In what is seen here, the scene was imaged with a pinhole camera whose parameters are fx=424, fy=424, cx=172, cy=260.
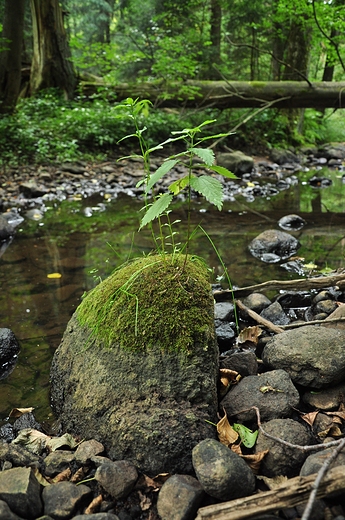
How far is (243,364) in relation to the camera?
7.98ft

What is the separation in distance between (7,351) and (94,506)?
1627 millimetres

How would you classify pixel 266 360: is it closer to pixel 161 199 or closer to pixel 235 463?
pixel 235 463

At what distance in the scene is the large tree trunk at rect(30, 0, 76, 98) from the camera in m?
11.8

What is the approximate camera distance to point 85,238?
5.90 meters

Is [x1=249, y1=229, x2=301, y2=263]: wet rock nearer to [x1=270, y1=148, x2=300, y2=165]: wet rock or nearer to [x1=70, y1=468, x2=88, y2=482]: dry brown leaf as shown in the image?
[x1=70, y1=468, x2=88, y2=482]: dry brown leaf

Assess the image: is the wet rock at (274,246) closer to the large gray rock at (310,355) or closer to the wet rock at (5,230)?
A: the large gray rock at (310,355)

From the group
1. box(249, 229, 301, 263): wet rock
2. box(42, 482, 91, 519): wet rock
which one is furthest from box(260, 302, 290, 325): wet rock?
box(42, 482, 91, 519): wet rock

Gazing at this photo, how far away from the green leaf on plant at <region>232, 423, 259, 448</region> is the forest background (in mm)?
8108

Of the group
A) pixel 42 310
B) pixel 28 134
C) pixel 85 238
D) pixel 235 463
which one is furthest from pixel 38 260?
pixel 28 134

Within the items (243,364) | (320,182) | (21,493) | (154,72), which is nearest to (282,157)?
(320,182)

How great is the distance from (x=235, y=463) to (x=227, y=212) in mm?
5886

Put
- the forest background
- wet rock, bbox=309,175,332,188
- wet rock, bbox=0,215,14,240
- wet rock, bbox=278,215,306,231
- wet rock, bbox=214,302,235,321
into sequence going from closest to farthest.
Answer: wet rock, bbox=214,302,235,321, wet rock, bbox=0,215,14,240, wet rock, bbox=278,215,306,231, wet rock, bbox=309,175,332,188, the forest background

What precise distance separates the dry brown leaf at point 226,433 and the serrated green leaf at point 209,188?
100 cm

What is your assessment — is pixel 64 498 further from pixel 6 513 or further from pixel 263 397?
pixel 263 397
